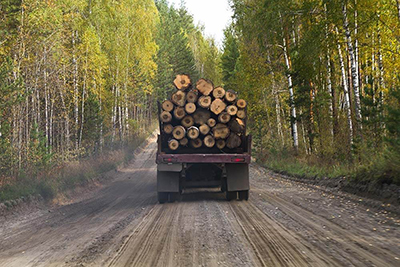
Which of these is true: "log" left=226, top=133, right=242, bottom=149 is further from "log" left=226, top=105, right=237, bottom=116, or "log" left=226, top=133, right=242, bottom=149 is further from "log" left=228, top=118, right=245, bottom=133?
"log" left=226, top=105, right=237, bottom=116

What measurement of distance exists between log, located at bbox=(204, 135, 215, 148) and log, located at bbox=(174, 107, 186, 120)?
903 mm

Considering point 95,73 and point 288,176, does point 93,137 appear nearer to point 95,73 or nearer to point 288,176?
point 95,73

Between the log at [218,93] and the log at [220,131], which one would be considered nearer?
the log at [220,131]

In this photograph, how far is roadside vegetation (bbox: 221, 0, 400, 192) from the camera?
10719 millimetres

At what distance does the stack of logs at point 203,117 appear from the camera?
966 cm

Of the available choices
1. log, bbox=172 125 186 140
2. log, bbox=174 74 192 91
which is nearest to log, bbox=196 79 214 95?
log, bbox=174 74 192 91

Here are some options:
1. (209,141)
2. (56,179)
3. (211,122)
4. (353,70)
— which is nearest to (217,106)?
(211,122)

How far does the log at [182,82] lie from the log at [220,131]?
144 centimetres

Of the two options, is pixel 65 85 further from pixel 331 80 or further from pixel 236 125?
pixel 331 80

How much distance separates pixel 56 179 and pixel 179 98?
6.30m

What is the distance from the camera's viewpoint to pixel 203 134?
31.8 feet

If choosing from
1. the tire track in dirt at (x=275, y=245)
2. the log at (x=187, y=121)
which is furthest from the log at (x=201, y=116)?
the tire track in dirt at (x=275, y=245)

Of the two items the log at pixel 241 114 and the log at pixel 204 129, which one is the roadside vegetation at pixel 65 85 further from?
the log at pixel 241 114

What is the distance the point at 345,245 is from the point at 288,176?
1100 cm
